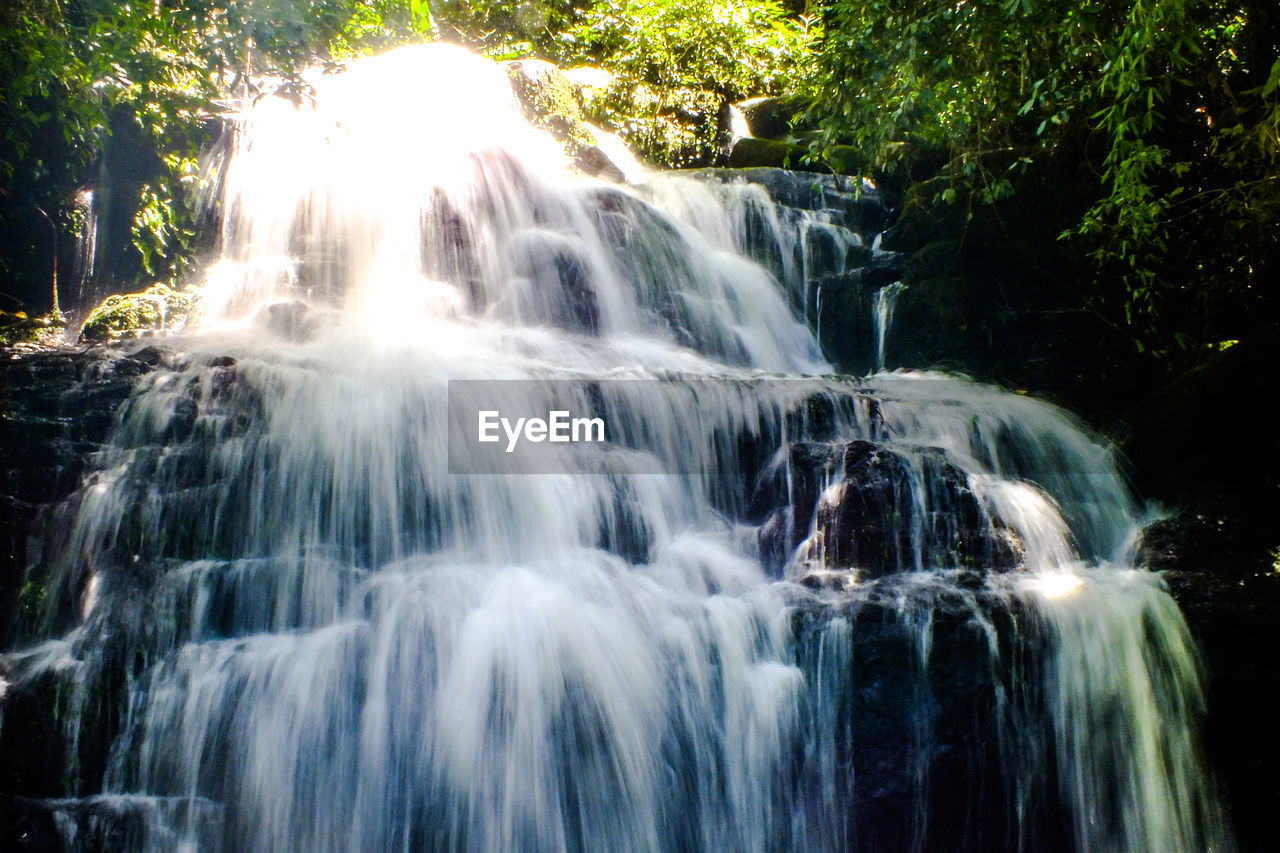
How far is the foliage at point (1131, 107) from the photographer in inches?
250

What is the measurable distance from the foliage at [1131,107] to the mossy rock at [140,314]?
6.71 metres

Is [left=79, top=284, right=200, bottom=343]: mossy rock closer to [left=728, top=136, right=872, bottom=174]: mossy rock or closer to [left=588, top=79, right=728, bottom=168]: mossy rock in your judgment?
[left=588, top=79, right=728, bottom=168]: mossy rock

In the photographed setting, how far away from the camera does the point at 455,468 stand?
21.8 feet

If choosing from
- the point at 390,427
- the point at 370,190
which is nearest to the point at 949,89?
the point at 390,427

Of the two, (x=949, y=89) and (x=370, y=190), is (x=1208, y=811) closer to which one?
(x=949, y=89)

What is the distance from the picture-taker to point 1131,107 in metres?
8.36

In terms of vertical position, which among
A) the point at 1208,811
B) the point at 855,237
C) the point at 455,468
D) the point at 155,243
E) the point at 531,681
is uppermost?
the point at 855,237

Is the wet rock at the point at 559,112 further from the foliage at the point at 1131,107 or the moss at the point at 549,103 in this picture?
the foliage at the point at 1131,107

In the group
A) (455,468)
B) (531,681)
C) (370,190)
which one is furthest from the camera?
(370,190)

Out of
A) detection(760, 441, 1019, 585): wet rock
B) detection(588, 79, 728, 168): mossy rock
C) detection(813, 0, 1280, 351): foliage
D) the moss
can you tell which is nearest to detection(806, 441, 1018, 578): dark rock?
detection(760, 441, 1019, 585): wet rock

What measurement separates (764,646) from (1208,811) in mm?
2702

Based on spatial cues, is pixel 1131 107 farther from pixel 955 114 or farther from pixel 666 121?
pixel 666 121

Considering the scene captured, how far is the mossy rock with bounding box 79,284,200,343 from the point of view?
7973mm

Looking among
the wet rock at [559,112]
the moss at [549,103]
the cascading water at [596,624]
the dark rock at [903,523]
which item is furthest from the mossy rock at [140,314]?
the dark rock at [903,523]
